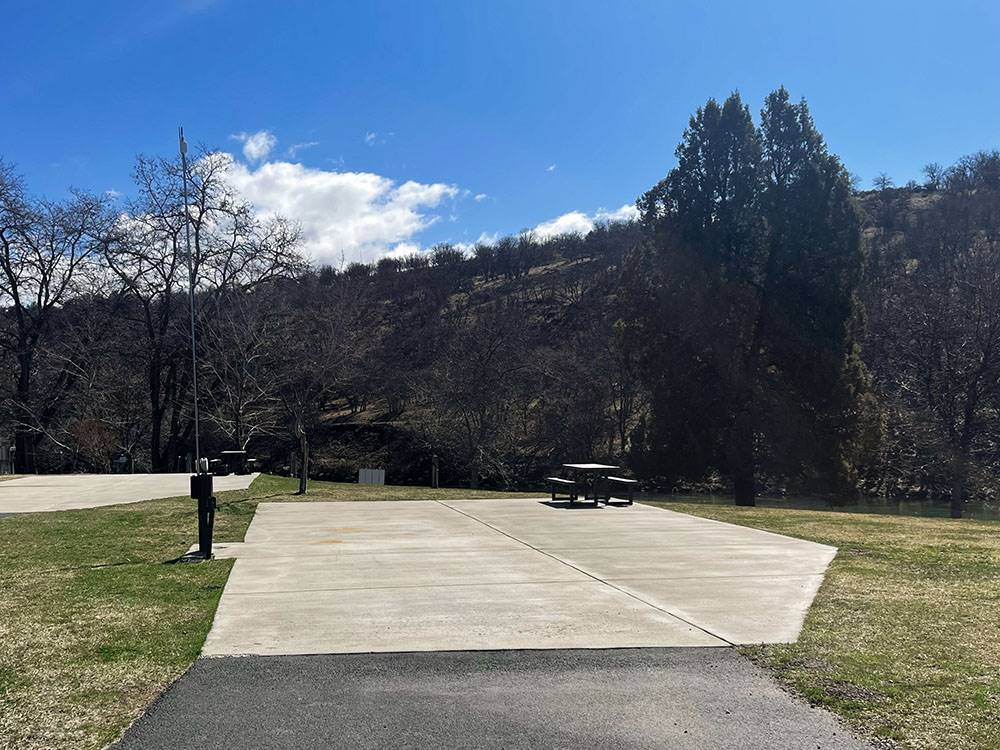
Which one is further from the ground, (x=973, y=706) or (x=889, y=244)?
(x=889, y=244)

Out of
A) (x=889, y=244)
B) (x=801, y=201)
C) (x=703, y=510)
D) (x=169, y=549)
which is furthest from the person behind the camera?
(x=889, y=244)

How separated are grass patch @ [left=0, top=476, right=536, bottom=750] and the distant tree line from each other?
8.05 meters

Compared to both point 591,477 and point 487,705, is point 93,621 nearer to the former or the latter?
point 487,705

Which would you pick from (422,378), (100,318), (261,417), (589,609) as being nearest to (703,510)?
(589,609)

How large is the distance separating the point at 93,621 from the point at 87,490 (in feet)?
44.8

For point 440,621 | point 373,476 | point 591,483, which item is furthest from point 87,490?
point 440,621

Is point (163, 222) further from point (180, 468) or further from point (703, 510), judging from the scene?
point (703, 510)

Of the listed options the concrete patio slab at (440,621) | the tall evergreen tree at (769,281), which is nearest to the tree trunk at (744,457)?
the tall evergreen tree at (769,281)

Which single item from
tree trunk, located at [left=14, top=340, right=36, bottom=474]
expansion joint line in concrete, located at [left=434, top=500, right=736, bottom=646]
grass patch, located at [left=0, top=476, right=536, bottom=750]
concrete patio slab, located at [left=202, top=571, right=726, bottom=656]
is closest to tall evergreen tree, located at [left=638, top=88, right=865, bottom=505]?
expansion joint line in concrete, located at [left=434, top=500, right=736, bottom=646]

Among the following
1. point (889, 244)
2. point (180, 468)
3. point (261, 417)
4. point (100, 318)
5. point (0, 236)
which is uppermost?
point (889, 244)

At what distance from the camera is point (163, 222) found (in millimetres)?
31500

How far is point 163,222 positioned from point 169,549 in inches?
994

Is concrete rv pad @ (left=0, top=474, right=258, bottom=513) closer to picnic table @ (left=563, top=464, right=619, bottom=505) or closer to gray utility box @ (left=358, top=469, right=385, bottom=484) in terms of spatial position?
gray utility box @ (left=358, top=469, right=385, bottom=484)

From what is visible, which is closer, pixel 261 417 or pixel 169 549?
pixel 169 549
